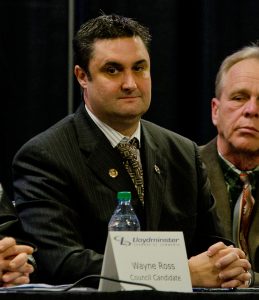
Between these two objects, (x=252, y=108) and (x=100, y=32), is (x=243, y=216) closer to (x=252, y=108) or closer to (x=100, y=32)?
(x=252, y=108)

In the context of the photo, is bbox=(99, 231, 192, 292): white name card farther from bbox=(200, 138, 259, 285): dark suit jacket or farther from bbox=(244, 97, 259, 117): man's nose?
bbox=(244, 97, 259, 117): man's nose

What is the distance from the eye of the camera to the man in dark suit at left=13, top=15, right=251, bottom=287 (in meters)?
2.70

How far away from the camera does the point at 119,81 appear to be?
3.01m

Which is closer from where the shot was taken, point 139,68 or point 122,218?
point 122,218

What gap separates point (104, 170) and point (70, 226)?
285mm

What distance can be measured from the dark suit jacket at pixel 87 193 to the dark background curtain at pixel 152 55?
0.88 m

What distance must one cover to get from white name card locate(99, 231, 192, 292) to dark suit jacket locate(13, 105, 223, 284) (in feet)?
1.69

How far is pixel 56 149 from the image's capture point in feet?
9.55

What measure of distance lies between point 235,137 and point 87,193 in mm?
947

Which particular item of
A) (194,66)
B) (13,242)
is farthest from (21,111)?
(13,242)

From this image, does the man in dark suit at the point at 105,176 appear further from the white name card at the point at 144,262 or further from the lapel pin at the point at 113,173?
the white name card at the point at 144,262

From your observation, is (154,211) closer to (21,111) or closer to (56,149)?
(56,149)
